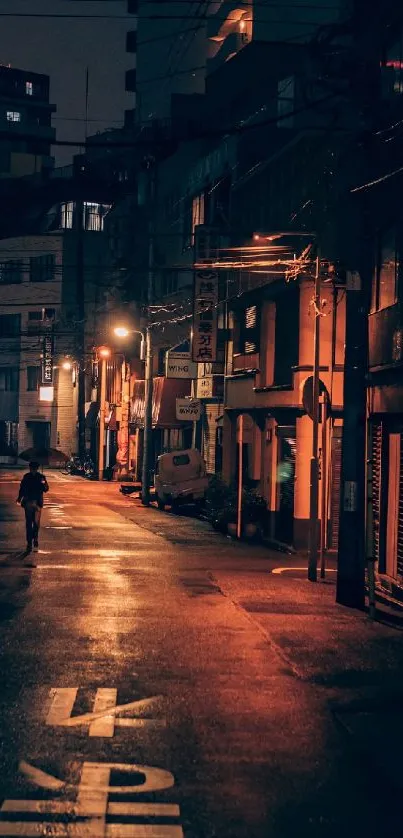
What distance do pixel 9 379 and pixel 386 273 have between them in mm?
79213

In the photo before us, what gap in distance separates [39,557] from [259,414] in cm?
1271

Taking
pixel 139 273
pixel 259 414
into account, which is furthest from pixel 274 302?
pixel 139 273

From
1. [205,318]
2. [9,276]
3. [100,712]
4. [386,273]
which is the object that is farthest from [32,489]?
[9,276]

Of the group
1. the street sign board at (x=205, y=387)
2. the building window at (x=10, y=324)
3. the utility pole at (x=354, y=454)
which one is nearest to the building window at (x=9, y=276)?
the building window at (x=10, y=324)

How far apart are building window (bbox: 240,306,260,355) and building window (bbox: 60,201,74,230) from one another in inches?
2452

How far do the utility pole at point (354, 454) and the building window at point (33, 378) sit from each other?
250 feet

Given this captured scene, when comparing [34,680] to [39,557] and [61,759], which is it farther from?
[39,557]

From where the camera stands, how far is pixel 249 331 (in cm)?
3931

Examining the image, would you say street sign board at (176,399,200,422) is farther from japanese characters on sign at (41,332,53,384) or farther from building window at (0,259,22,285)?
building window at (0,259,22,285)

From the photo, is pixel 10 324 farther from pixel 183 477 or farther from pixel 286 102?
pixel 286 102

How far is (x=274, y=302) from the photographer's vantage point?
115 feet

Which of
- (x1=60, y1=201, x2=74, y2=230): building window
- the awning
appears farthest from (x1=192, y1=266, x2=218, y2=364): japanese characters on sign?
(x1=60, y1=201, x2=74, y2=230): building window

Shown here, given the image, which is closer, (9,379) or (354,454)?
(354,454)

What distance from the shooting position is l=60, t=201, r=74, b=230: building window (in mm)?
99500
